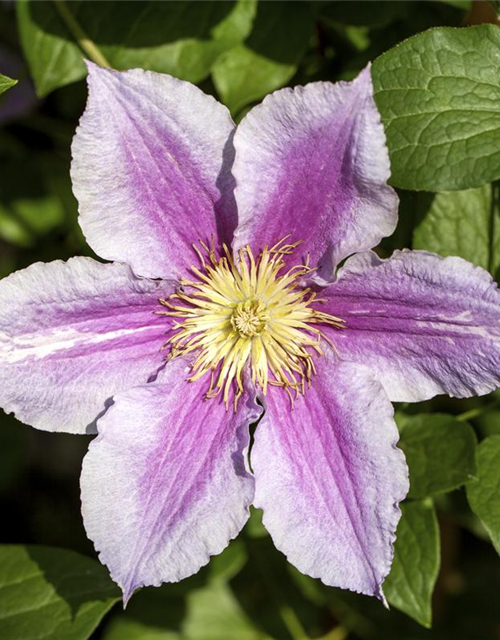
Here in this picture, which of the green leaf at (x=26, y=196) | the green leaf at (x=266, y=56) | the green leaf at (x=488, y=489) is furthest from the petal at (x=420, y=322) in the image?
the green leaf at (x=26, y=196)

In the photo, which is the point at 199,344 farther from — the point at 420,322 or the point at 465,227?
the point at 465,227

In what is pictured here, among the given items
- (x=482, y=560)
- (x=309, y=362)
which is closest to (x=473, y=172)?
(x=309, y=362)

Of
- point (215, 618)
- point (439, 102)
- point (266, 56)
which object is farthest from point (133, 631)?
point (439, 102)

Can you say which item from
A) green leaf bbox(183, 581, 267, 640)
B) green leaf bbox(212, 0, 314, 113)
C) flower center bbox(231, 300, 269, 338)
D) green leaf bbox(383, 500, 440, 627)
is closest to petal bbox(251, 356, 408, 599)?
flower center bbox(231, 300, 269, 338)

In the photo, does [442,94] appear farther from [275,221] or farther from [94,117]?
[94,117]

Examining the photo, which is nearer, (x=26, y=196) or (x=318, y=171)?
(x=318, y=171)

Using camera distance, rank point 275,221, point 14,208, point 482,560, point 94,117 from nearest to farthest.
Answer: point 94,117
point 275,221
point 14,208
point 482,560

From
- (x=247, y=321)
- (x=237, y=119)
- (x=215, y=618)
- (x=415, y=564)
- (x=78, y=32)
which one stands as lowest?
(x=215, y=618)

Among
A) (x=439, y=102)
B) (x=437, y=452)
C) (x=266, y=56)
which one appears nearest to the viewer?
(x=439, y=102)
